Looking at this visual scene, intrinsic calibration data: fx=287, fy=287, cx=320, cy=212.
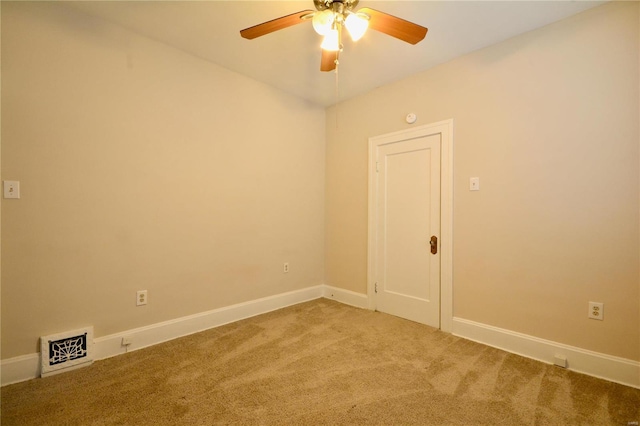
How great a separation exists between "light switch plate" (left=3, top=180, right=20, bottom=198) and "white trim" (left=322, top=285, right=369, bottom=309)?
3133 millimetres

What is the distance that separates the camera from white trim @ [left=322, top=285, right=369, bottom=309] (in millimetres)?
3492

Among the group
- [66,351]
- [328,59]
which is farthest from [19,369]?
[328,59]

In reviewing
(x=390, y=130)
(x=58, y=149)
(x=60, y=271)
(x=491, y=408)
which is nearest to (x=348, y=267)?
(x=390, y=130)

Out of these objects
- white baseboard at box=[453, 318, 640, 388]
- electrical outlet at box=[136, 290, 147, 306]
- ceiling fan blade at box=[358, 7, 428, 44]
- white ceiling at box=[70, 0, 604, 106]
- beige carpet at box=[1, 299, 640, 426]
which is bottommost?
beige carpet at box=[1, 299, 640, 426]

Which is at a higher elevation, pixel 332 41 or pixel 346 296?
pixel 332 41

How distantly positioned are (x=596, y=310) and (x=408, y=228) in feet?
5.17

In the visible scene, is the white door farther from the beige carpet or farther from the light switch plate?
the light switch plate

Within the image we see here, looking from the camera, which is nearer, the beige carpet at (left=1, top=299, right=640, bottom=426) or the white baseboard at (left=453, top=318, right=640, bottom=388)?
the beige carpet at (left=1, top=299, right=640, bottom=426)

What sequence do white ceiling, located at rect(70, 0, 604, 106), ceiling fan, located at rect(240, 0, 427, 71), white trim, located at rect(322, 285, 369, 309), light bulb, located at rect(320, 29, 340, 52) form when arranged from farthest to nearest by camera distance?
white trim, located at rect(322, 285, 369, 309) < white ceiling, located at rect(70, 0, 604, 106) < light bulb, located at rect(320, 29, 340, 52) < ceiling fan, located at rect(240, 0, 427, 71)

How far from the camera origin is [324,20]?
1.75 meters

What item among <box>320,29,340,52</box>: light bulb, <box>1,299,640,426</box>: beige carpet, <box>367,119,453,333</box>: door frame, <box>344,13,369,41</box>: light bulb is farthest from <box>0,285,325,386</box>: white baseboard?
<box>344,13,369,41</box>: light bulb

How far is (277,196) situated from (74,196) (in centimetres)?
187

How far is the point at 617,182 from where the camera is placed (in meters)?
1.97

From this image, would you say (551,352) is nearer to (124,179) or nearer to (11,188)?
(124,179)
